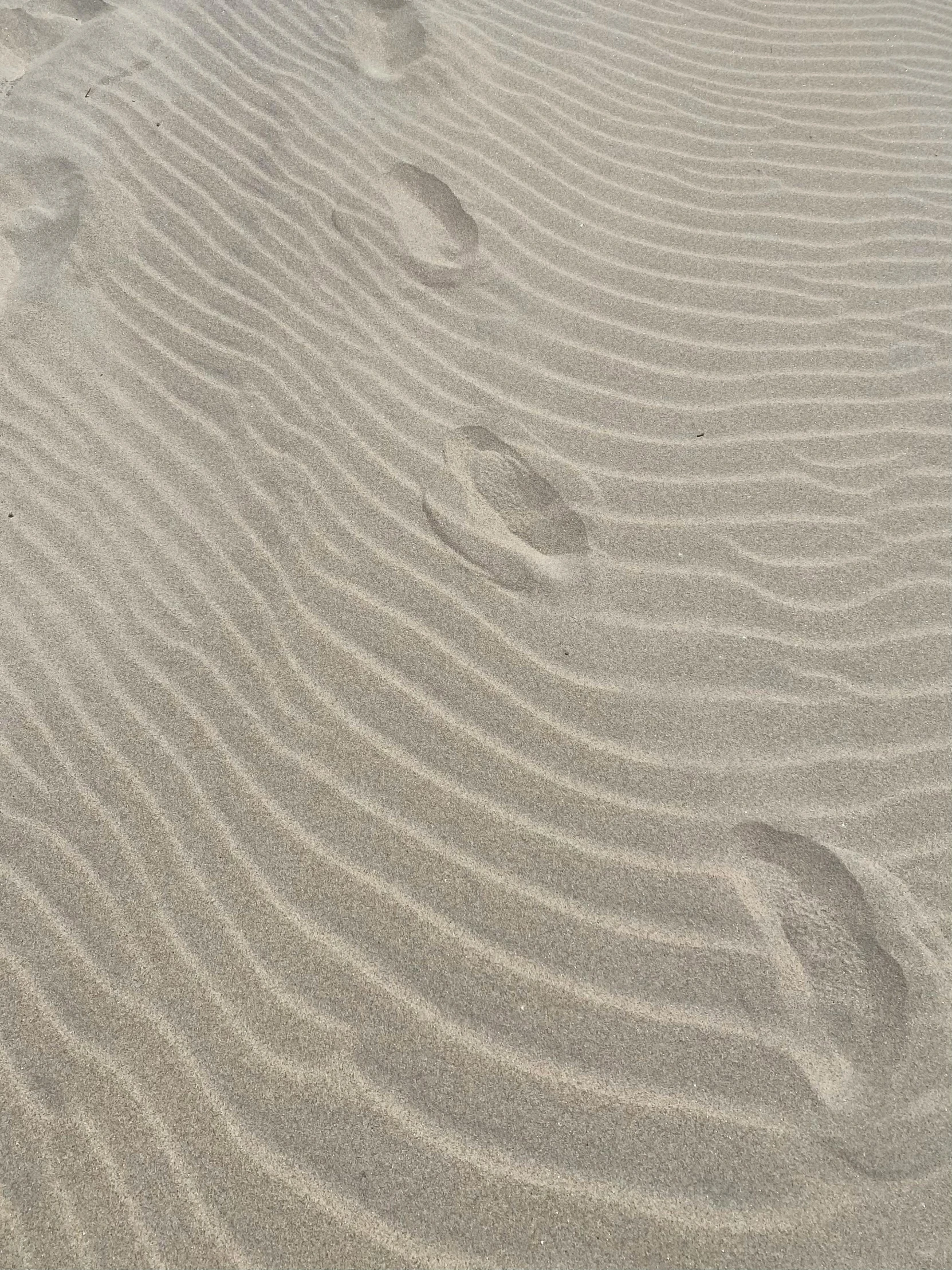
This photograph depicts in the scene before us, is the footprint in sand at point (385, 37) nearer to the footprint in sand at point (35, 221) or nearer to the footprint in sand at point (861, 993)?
the footprint in sand at point (35, 221)

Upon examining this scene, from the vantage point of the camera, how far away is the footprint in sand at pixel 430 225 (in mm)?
3457

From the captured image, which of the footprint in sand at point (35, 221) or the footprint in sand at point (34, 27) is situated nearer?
the footprint in sand at point (35, 221)

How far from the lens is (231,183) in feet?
12.0

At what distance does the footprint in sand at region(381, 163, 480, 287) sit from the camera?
11.3ft

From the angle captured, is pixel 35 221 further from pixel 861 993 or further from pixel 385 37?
pixel 861 993

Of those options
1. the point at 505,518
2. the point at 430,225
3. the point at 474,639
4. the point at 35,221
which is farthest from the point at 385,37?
the point at 474,639

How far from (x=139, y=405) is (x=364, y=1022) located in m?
2.04

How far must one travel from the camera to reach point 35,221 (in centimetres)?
349

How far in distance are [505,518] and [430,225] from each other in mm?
1431

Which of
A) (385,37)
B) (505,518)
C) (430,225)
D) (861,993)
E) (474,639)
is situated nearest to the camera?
(861,993)

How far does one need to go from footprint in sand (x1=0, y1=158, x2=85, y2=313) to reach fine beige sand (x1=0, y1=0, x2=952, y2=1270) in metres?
0.02

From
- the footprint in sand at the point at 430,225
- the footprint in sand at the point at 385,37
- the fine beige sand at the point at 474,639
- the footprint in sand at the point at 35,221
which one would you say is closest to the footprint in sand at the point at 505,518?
the fine beige sand at the point at 474,639

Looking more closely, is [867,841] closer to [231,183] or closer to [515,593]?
[515,593]

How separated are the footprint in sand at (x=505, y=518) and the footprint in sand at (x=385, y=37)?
7.03 ft
